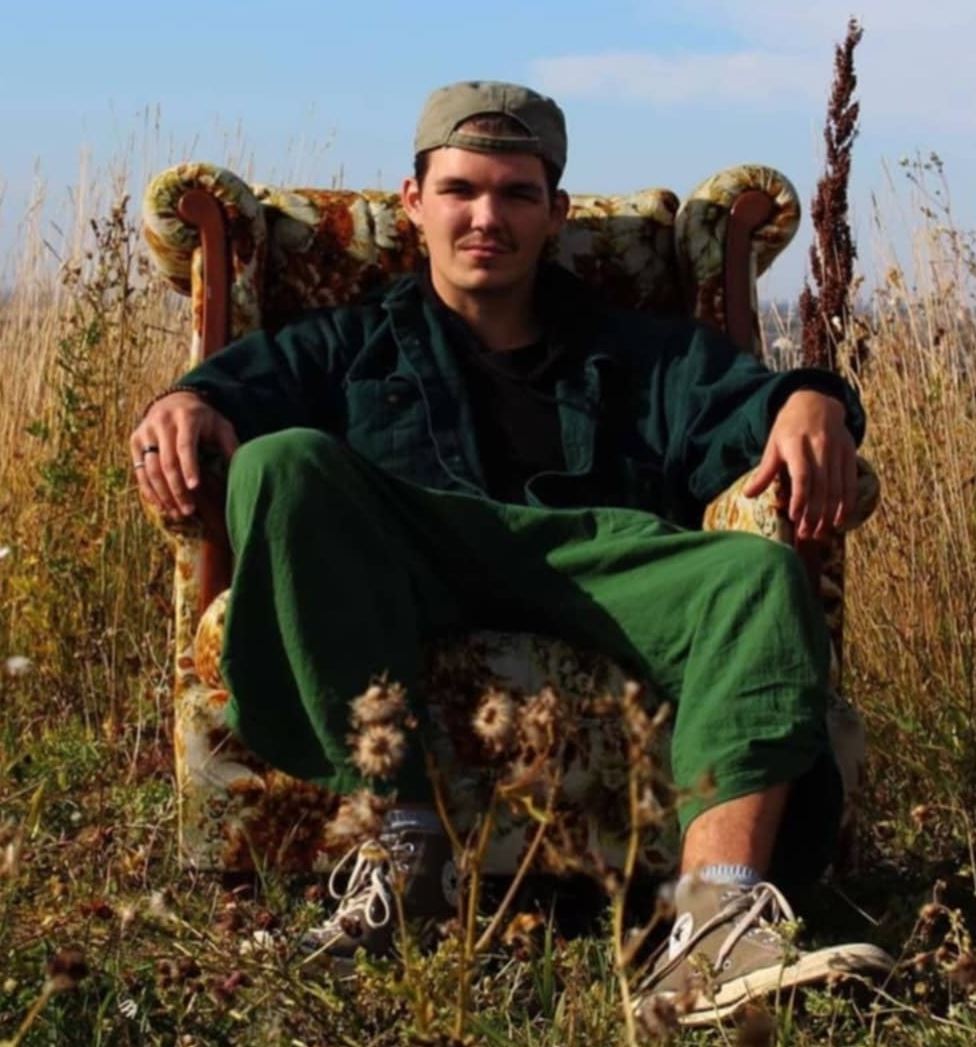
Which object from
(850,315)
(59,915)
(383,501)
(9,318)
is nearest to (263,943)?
(59,915)

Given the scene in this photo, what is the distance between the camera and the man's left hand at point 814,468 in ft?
12.1

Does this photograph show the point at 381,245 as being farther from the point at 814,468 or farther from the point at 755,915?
the point at 755,915

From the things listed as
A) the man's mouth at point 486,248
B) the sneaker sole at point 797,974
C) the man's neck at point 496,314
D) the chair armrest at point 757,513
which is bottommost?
the sneaker sole at point 797,974

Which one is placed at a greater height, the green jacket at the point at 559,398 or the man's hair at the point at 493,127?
the man's hair at the point at 493,127

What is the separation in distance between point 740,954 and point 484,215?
5.79 feet

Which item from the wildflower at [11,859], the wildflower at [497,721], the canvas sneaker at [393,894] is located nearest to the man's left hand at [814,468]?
the canvas sneaker at [393,894]

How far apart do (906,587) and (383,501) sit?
5.96 feet

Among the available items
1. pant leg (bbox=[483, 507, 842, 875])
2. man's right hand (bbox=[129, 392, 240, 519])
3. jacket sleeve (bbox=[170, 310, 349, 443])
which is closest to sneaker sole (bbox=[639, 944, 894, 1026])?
pant leg (bbox=[483, 507, 842, 875])

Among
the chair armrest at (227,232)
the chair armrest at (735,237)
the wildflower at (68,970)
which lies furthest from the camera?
the chair armrest at (735,237)

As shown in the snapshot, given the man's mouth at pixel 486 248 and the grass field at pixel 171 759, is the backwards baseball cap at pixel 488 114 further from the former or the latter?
the grass field at pixel 171 759

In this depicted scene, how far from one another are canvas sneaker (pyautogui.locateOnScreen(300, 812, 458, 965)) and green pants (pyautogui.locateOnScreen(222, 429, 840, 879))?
86 mm

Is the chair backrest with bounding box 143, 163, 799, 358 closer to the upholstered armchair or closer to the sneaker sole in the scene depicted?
the upholstered armchair

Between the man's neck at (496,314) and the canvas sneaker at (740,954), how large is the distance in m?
1.53

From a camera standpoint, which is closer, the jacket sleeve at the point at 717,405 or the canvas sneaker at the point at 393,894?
the canvas sneaker at the point at 393,894
